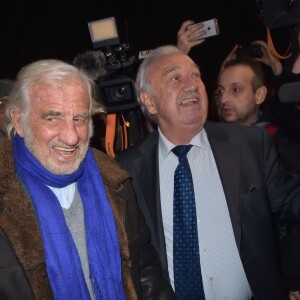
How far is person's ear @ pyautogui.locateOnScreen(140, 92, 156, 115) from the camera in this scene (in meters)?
2.56

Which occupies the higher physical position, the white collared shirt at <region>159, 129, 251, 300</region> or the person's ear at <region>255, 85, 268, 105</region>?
the person's ear at <region>255, 85, 268, 105</region>

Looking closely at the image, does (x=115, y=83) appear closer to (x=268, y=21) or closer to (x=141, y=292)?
(x=268, y=21)

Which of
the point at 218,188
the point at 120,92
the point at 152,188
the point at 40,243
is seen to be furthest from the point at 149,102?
the point at 40,243

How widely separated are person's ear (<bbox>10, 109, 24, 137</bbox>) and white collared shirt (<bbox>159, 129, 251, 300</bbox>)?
868 millimetres

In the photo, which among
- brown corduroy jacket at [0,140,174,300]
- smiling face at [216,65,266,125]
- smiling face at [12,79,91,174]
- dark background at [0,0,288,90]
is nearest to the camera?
brown corduroy jacket at [0,140,174,300]

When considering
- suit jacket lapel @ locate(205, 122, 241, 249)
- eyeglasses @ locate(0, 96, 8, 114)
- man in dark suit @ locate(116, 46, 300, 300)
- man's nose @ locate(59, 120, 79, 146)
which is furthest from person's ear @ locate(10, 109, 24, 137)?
eyeglasses @ locate(0, 96, 8, 114)

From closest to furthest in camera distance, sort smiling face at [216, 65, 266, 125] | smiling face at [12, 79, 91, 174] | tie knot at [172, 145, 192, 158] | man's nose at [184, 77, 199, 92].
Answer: smiling face at [12, 79, 91, 174]
tie knot at [172, 145, 192, 158]
man's nose at [184, 77, 199, 92]
smiling face at [216, 65, 266, 125]

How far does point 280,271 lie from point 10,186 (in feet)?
5.14

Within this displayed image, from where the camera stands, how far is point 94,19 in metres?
7.94

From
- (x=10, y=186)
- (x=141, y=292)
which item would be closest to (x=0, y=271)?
(x=10, y=186)

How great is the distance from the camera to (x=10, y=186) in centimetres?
167

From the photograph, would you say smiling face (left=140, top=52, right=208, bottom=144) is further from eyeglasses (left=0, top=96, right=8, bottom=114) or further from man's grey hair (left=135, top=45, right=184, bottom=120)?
eyeglasses (left=0, top=96, right=8, bottom=114)

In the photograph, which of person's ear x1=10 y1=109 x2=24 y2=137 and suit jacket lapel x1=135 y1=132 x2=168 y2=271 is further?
suit jacket lapel x1=135 y1=132 x2=168 y2=271

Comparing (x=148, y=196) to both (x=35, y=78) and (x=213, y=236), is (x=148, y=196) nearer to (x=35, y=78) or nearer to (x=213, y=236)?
(x=213, y=236)
